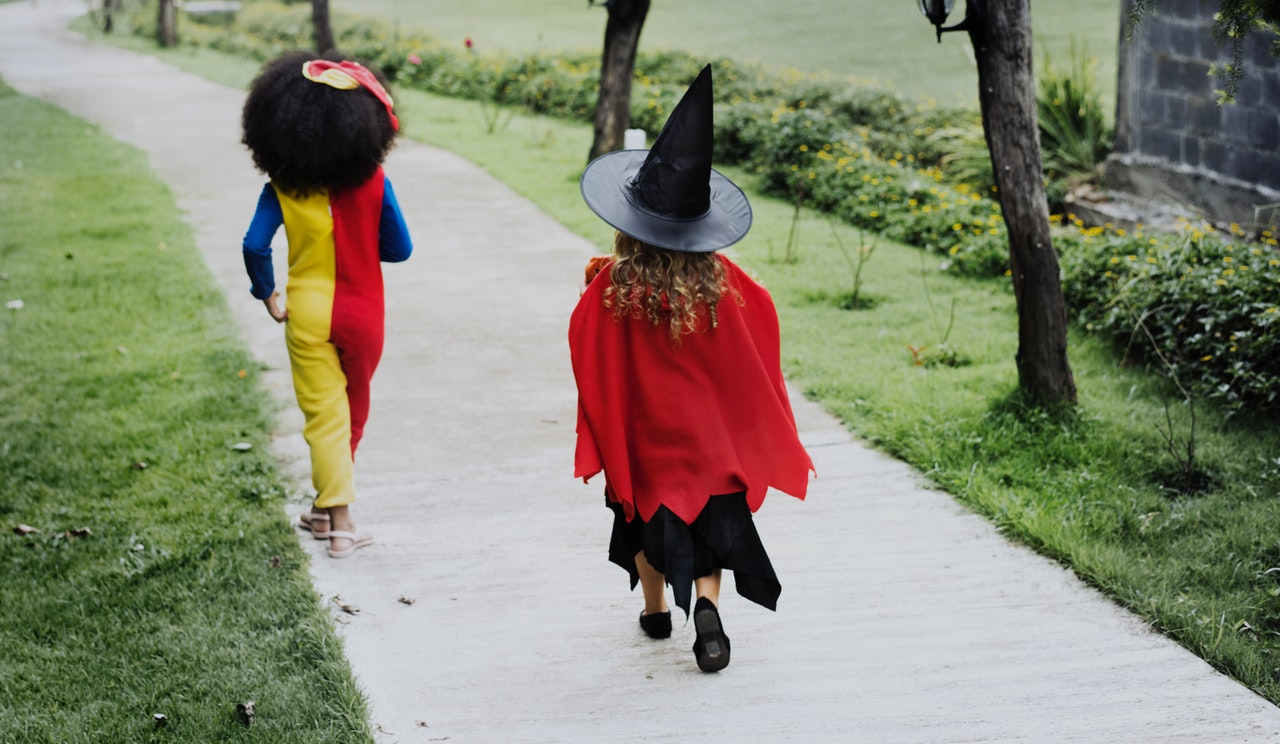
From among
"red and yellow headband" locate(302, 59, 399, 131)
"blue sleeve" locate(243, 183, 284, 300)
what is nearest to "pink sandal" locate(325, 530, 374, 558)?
"blue sleeve" locate(243, 183, 284, 300)

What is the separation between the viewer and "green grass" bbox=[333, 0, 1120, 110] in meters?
18.6

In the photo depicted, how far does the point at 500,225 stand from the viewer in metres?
10.0

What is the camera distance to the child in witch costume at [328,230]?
424cm

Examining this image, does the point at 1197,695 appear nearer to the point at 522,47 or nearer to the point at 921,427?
the point at 921,427

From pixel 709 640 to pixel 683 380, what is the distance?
2.45ft

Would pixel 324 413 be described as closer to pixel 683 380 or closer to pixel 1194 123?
pixel 683 380

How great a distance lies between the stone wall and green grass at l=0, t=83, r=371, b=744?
6704mm

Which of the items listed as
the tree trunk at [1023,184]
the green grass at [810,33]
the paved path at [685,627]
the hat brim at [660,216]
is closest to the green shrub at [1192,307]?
the tree trunk at [1023,184]

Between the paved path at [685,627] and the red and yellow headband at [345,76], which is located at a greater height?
the red and yellow headband at [345,76]

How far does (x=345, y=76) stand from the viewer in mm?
4328

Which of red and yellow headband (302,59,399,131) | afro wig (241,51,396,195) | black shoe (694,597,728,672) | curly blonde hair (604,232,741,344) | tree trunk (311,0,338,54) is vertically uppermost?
tree trunk (311,0,338,54)

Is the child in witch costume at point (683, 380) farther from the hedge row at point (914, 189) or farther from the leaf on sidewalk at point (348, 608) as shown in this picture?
the hedge row at point (914, 189)

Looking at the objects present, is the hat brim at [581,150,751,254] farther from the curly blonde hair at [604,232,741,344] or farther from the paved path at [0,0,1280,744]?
the paved path at [0,0,1280,744]

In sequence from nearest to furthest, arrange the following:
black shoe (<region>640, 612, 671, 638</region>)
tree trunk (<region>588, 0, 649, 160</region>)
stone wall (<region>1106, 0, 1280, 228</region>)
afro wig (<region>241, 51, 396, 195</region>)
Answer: black shoe (<region>640, 612, 671, 638</region>) < afro wig (<region>241, 51, 396, 195</region>) < stone wall (<region>1106, 0, 1280, 228</region>) < tree trunk (<region>588, 0, 649, 160</region>)
